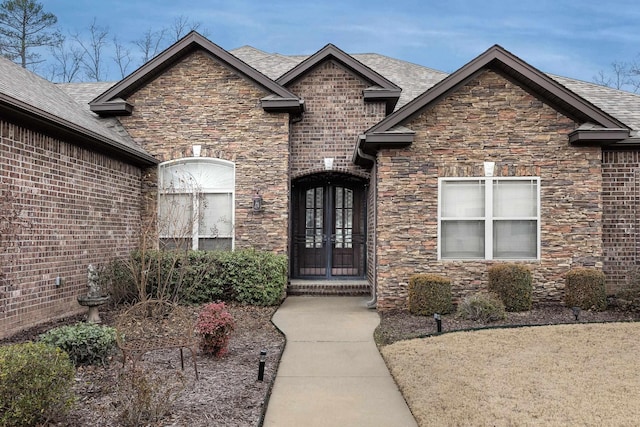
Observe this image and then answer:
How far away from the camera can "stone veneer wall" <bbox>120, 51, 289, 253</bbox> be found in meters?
11.3

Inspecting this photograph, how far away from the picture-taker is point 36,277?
7723 millimetres

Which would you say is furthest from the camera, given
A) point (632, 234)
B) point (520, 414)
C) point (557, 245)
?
point (632, 234)

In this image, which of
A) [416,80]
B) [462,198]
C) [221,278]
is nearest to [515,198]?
[462,198]

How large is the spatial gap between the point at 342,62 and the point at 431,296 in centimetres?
614

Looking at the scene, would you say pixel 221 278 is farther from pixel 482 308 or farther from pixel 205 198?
pixel 482 308

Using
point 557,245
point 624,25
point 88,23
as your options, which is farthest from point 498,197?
point 624,25

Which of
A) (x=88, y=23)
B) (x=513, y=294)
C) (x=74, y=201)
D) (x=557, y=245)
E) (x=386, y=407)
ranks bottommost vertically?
(x=386, y=407)

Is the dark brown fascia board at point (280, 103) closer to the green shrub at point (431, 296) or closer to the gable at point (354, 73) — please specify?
the gable at point (354, 73)

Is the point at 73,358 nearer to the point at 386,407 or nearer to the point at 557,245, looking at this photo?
the point at 386,407

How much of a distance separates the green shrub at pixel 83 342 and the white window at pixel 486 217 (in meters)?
6.18

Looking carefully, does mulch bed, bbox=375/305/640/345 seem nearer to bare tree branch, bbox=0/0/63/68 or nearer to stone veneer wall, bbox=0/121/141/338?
stone veneer wall, bbox=0/121/141/338

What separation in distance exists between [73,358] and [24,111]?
11.6 ft

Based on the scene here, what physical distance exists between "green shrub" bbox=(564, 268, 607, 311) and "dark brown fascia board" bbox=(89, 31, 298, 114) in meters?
6.80

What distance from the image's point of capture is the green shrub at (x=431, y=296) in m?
8.80
